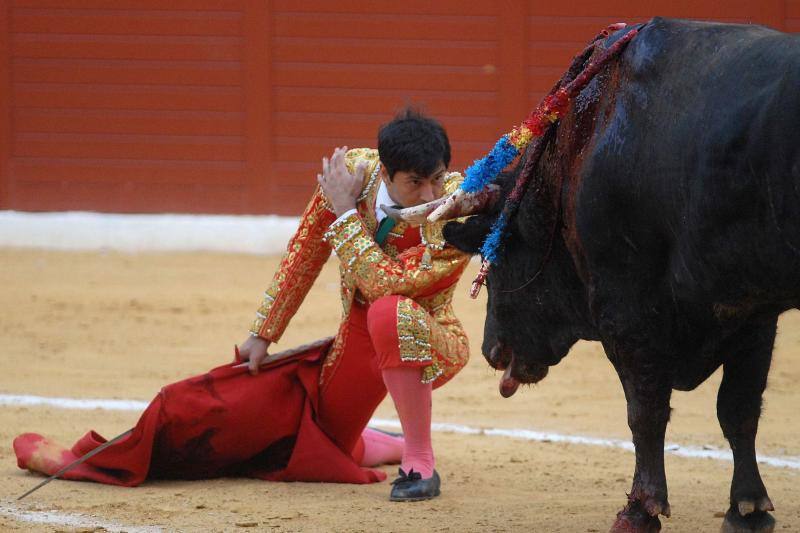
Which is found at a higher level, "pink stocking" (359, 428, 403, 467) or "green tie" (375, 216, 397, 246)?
"green tie" (375, 216, 397, 246)

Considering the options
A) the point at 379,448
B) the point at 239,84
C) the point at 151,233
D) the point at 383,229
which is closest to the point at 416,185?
the point at 383,229

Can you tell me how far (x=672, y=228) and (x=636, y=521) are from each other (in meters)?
0.70

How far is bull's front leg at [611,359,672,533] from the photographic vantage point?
2930 mm

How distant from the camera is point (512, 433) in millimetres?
4801

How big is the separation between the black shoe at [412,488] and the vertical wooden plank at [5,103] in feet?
21.8

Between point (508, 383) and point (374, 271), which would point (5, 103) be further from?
point (508, 383)

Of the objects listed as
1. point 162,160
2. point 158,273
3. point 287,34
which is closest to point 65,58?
point 162,160

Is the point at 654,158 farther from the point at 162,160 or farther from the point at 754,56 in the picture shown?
the point at 162,160

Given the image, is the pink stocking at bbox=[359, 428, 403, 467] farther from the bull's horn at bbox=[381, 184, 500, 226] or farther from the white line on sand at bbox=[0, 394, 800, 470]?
the bull's horn at bbox=[381, 184, 500, 226]

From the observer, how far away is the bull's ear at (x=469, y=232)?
3.31 metres

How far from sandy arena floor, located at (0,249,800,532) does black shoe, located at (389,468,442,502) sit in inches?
1.8

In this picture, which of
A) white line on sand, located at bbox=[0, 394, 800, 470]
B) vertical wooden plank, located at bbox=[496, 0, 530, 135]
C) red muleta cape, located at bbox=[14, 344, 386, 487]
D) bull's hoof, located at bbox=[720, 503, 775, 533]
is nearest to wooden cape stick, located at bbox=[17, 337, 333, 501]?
red muleta cape, located at bbox=[14, 344, 386, 487]

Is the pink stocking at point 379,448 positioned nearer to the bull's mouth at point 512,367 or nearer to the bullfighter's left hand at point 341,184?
the bull's mouth at point 512,367

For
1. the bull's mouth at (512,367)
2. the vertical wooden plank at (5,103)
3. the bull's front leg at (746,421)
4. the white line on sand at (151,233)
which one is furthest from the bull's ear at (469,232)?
the vertical wooden plank at (5,103)
